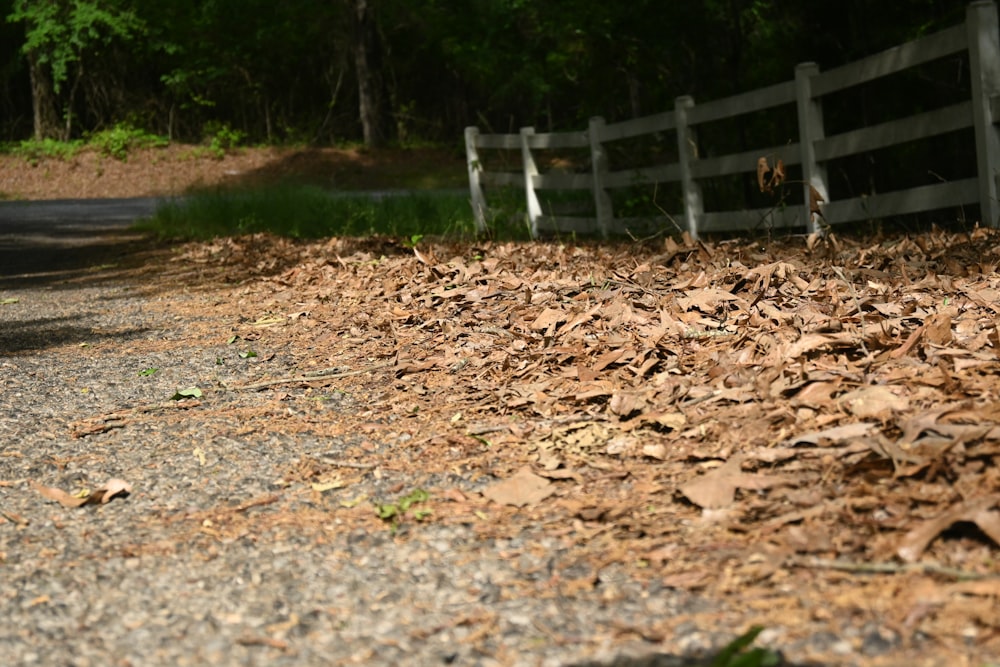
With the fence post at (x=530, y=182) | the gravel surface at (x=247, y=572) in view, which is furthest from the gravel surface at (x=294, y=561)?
the fence post at (x=530, y=182)

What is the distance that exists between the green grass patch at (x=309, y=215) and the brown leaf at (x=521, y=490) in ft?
28.1

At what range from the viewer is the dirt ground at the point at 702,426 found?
243 centimetres

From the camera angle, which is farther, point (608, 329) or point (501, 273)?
point (501, 273)

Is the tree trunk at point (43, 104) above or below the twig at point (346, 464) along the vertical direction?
above

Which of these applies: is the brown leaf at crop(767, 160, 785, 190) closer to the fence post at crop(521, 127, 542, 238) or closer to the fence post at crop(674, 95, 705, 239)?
the fence post at crop(674, 95, 705, 239)

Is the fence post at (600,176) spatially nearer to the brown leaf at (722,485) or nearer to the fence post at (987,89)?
the fence post at (987,89)

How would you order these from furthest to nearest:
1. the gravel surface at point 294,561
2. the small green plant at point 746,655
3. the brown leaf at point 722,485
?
the brown leaf at point 722,485 → the gravel surface at point 294,561 → the small green plant at point 746,655

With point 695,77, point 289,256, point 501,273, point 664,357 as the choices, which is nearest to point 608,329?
point 664,357

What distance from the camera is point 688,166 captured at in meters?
11.0

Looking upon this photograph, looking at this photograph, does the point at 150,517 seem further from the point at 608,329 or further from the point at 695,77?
the point at 695,77

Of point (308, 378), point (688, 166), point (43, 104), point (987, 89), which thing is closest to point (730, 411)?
point (308, 378)

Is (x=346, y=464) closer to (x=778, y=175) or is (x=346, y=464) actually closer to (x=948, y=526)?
(x=948, y=526)

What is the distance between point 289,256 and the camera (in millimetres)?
10281

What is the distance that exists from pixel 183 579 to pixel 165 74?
36.0 meters
